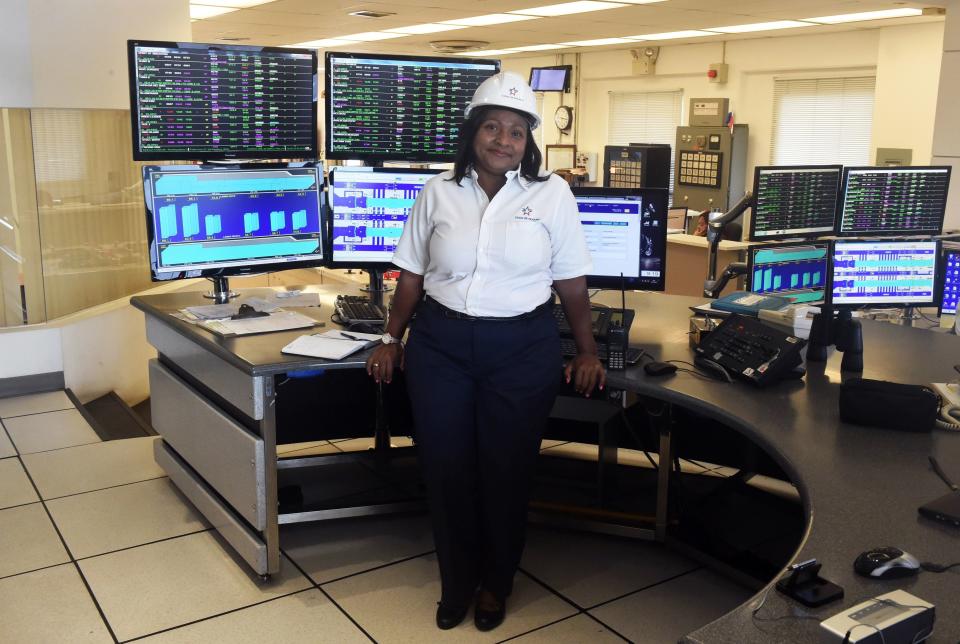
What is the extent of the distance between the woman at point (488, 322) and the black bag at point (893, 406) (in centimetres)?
67

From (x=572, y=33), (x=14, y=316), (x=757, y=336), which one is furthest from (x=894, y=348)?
(x=572, y=33)

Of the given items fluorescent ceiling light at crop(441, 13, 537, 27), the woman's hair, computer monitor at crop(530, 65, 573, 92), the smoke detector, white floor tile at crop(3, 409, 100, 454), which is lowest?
white floor tile at crop(3, 409, 100, 454)

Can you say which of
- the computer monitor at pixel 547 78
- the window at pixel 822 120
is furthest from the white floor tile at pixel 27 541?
the computer monitor at pixel 547 78

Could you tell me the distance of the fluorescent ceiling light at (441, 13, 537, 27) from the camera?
8.52 m

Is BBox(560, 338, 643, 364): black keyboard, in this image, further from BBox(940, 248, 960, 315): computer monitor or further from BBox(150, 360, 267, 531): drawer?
BBox(940, 248, 960, 315): computer monitor

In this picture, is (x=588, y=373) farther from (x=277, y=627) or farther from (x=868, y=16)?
(x=868, y=16)

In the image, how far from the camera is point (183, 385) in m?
3.13

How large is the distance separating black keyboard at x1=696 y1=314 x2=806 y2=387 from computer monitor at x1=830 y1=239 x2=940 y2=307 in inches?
17.6

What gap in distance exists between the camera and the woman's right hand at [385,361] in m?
2.54

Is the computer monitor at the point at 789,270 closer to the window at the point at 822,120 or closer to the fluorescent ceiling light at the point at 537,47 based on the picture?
the window at the point at 822,120

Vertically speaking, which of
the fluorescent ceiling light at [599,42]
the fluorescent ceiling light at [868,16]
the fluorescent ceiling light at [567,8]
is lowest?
the fluorescent ceiling light at [868,16]

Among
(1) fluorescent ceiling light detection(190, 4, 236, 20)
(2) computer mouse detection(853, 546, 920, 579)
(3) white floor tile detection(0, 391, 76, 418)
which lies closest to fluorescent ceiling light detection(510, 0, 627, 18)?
(1) fluorescent ceiling light detection(190, 4, 236, 20)

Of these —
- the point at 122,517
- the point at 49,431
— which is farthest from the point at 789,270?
the point at 49,431

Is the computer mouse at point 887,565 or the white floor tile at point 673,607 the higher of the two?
the computer mouse at point 887,565
